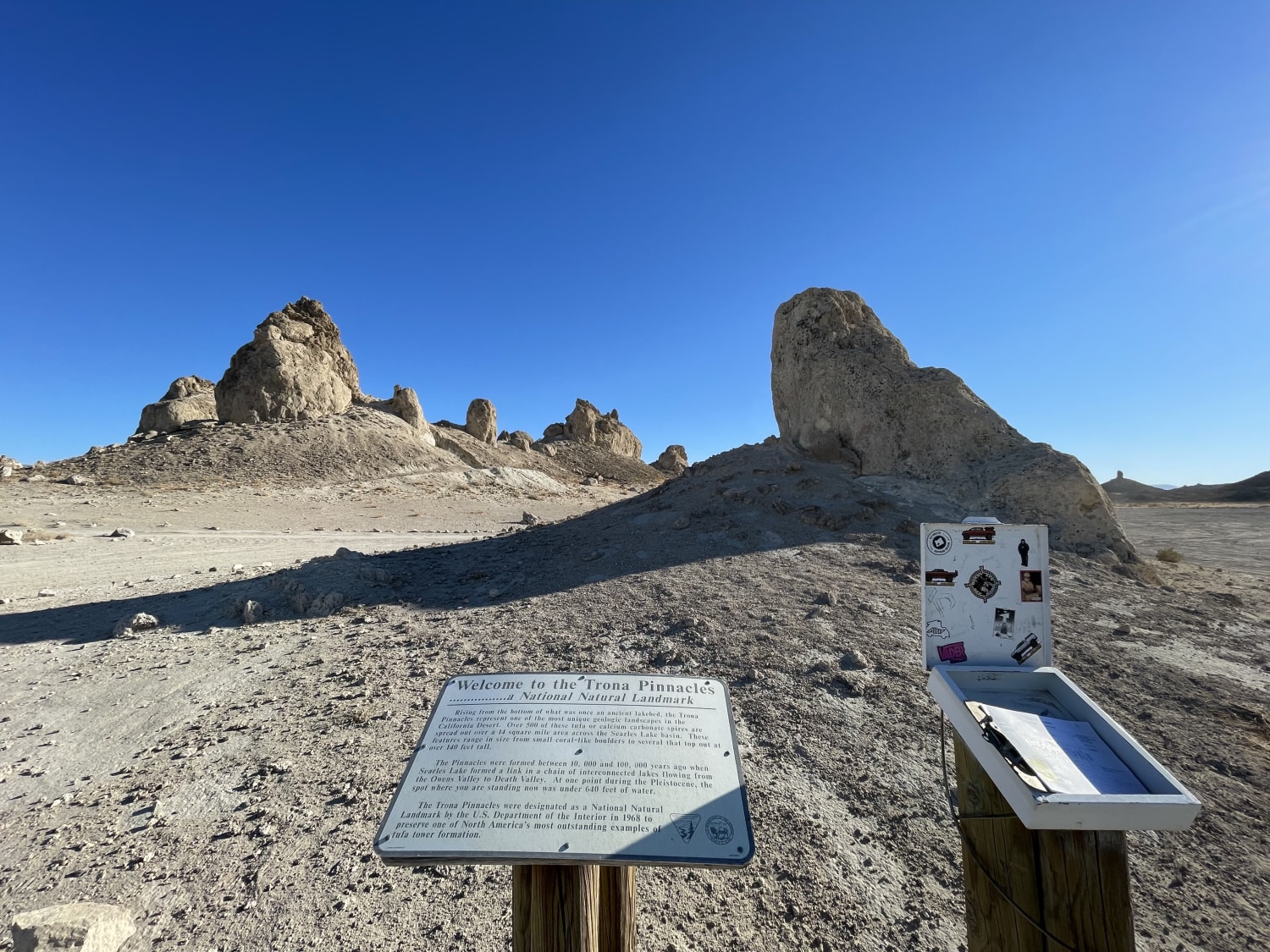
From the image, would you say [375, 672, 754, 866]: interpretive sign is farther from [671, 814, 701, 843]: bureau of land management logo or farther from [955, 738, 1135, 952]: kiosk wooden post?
[955, 738, 1135, 952]: kiosk wooden post

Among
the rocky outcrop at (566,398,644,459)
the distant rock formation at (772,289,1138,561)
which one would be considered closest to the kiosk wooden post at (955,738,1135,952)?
the distant rock formation at (772,289,1138,561)

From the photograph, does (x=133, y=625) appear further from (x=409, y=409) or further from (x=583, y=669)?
(x=409, y=409)

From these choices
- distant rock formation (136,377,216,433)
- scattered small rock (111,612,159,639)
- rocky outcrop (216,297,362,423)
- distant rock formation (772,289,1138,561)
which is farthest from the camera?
distant rock formation (136,377,216,433)

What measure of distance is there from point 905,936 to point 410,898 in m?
2.16

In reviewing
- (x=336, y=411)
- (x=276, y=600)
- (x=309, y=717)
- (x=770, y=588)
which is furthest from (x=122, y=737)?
(x=336, y=411)

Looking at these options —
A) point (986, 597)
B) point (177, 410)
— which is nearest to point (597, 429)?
point (177, 410)

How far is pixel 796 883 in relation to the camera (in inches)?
103

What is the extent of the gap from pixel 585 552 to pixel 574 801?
6.75 meters

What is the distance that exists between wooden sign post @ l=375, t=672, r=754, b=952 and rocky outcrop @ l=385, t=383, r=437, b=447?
119 ft

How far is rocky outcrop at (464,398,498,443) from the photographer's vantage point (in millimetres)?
43737

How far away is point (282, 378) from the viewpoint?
101ft

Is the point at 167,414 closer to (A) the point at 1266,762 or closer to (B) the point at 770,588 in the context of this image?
(B) the point at 770,588

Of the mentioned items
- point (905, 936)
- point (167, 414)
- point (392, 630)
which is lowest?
point (905, 936)

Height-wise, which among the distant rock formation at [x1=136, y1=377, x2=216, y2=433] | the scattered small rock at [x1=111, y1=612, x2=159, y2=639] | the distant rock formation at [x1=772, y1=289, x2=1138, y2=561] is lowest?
the scattered small rock at [x1=111, y1=612, x2=159, y2=639]
